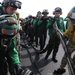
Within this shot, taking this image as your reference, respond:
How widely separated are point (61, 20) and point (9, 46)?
3.91 metres

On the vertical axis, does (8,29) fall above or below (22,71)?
above

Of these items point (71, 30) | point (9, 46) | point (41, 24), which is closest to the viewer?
point (9, 46)

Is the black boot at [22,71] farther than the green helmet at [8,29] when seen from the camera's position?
Yes

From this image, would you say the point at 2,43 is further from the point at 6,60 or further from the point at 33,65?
the point at 33,65

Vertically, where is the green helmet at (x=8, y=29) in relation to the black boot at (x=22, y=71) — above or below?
above

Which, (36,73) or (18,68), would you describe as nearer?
(18,68)

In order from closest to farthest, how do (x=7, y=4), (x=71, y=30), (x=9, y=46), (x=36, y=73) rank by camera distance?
(x=9, y=46), (x=7, y=4), (x=71, y=30), (x=36, y=73)

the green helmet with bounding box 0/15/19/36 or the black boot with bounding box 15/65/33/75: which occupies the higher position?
the green helmet with bounding box 0/15/19/36

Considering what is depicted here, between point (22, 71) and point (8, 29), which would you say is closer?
point (8, 29)

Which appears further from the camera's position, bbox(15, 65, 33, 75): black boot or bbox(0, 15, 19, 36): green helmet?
bbox(15, 65, 33, 75): black boot

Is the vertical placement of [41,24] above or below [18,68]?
below

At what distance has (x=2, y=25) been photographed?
352cm

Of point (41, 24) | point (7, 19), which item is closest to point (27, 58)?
point (41, 24)

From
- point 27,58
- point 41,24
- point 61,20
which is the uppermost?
point 61,20
